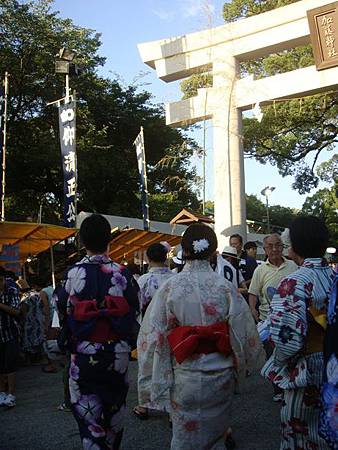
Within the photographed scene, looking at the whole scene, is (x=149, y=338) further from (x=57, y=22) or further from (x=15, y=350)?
(x=57, y=22)

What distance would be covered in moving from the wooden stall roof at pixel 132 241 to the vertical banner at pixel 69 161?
139 centimetres

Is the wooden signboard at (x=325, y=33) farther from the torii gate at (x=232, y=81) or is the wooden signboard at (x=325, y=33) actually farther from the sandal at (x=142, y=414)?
the sandal at (x=142, y=414)

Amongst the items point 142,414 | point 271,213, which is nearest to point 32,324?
point 142,414

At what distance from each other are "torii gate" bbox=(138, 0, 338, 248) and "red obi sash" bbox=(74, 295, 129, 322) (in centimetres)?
887

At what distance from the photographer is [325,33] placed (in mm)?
10438

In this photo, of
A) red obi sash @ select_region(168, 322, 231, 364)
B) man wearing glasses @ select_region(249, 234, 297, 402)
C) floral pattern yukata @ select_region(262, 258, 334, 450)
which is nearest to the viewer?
floral pattern yukata @ select_region(262, 258, 334, 450)

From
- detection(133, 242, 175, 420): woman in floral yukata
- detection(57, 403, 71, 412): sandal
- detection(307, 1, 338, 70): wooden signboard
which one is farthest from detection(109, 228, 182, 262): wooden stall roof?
detection(133, 242, 175, 420): woman in floral yukata

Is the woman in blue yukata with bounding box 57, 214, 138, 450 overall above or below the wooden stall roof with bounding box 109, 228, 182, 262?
below

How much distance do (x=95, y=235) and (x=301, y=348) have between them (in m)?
1.40

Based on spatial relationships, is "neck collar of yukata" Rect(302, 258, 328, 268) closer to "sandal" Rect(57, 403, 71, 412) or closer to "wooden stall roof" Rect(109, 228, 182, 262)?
"sandal" Rect(57, 403, 71, 412)

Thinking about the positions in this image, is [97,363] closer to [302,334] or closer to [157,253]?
[302,334]

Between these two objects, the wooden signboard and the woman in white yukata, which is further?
the wooden signboard

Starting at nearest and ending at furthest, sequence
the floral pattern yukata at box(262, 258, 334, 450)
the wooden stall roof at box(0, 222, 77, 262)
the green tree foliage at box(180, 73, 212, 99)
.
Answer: the floral pattern yukata at box(262, 258, 334, 450) → the wooden stall roof at box(0, 222, 77, 262) → the green tree foliage at box(180, 73, 212, 99)

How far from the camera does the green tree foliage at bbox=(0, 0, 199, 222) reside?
20.7 m
